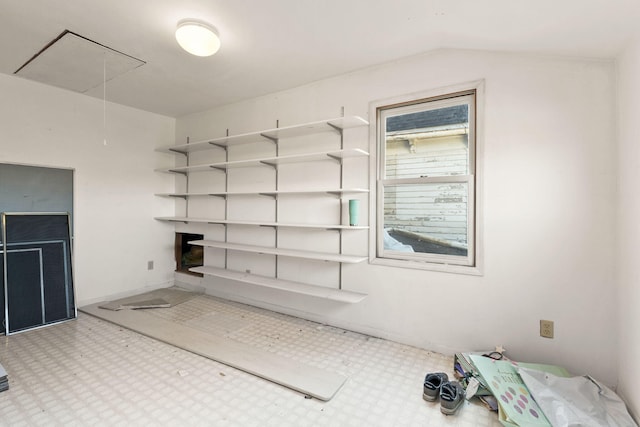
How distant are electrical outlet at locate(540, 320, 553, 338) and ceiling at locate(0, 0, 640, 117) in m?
1.71

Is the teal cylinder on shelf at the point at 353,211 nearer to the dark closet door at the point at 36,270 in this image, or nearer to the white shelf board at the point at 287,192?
the white shelf board at the point at 287,192

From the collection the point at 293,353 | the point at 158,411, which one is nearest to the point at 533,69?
the point at 293,353

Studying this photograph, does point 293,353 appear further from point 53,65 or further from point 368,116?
point 53,65

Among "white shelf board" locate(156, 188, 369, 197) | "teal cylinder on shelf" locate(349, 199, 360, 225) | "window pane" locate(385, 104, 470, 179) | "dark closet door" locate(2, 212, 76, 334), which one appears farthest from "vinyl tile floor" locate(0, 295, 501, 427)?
"window pane" locate(385, 104, 470, 179)

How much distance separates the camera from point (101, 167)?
3609mm

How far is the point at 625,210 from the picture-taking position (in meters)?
1.77

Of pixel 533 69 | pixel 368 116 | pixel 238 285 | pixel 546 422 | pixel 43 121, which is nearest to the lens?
pixel 546 422

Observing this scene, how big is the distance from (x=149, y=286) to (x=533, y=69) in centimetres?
462

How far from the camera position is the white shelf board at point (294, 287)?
2.74 meters

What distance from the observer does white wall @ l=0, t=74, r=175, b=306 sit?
305cm

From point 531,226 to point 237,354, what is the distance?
234 centimetres

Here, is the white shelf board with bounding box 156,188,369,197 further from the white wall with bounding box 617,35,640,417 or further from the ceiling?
the white wall with bounding box 617,35,640,417

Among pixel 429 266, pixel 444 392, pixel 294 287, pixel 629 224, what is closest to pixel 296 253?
pixel 294 287

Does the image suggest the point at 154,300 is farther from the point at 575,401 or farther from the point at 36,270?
the point at 575,401
